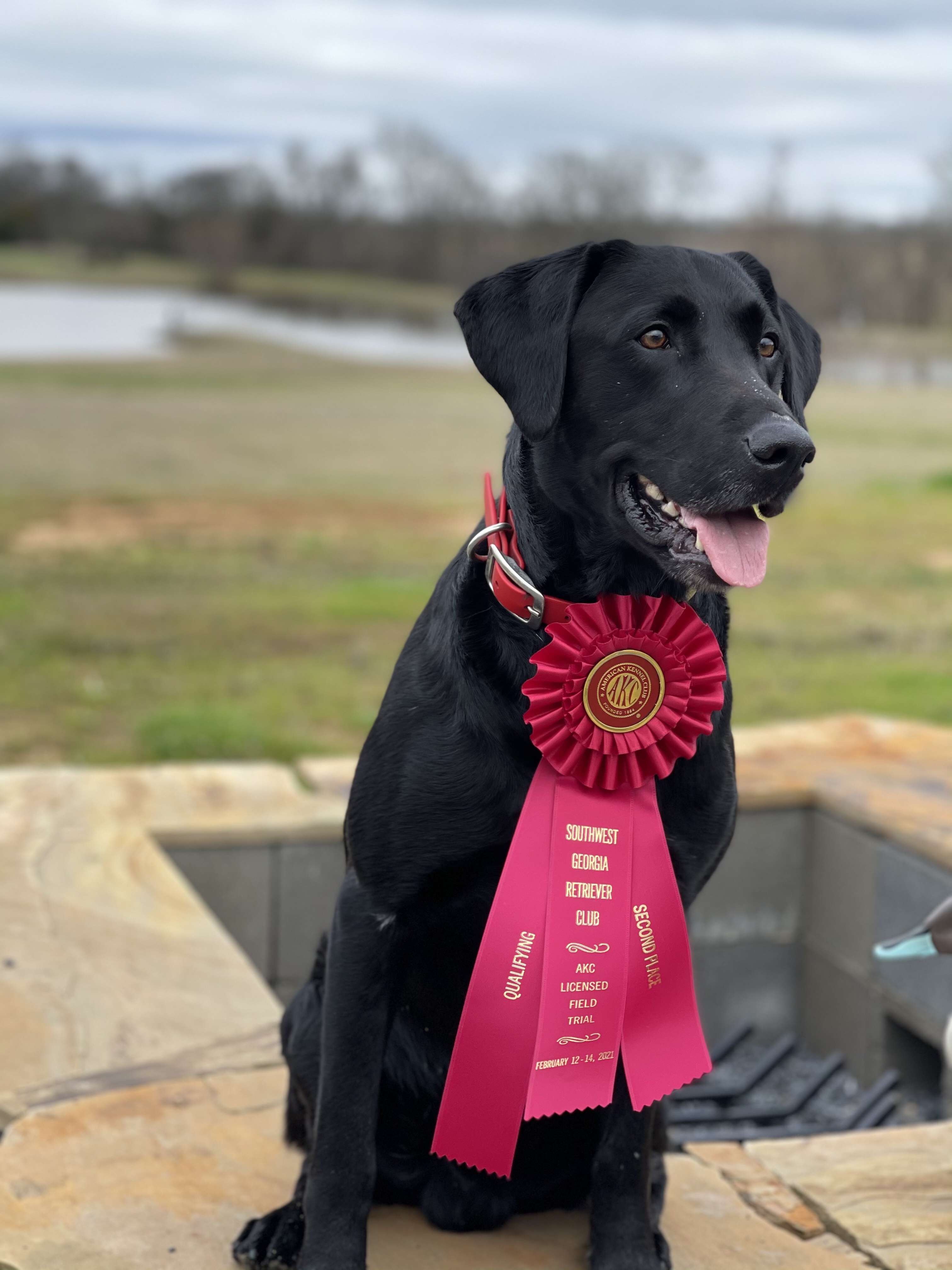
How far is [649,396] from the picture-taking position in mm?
1833

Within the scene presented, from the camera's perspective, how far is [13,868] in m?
3.51

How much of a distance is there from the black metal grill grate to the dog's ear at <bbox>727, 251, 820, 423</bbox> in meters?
2.09

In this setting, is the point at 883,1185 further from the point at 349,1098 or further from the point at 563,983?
the point at 349,1098

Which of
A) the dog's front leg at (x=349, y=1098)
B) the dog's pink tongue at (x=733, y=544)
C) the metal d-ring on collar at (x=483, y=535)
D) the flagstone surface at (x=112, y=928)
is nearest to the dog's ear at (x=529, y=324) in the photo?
the metal d-ring on collar at (x=483, y=535)

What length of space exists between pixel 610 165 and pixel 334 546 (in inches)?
1983

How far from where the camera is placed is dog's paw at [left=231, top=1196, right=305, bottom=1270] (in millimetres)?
1996

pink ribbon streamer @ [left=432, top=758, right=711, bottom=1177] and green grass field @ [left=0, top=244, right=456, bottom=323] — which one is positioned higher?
pink ribbon streamer @ [left=432, top=758, right=711, bottom=1177]

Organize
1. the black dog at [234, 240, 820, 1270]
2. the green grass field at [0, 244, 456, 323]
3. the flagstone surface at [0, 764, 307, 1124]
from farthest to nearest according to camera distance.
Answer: the green grass field at [0, 244, 456, 323], the flagstone surface at [0, 764, 307, 1124], the black dog at [234, 240, 820, 1270]

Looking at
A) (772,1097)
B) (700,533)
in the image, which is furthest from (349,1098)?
(772,1097)

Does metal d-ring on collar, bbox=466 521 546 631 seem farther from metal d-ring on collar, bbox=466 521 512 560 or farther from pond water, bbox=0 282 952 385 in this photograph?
pond water, bbox=0 282 952 385

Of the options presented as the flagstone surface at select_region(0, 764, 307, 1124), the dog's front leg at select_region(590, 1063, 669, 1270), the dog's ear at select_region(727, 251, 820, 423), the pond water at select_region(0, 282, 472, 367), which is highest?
the dog's ear at select_region(727, 251, 820, 423)

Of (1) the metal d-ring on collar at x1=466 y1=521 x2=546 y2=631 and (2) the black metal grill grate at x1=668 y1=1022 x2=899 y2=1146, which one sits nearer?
(1) the metal d-ring on collar at x1=466 y1=521 x2=546 y2=631

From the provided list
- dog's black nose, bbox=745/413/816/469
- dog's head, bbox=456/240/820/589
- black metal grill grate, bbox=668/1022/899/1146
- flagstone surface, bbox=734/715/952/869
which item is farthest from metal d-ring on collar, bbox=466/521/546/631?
flagstone surface, bbox=734/715/952/869

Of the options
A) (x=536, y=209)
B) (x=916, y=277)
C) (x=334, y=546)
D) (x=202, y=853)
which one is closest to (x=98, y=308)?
(x=536, y=209)
